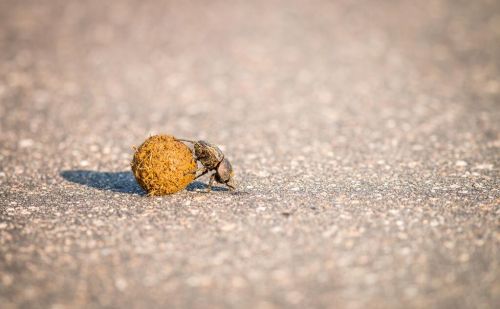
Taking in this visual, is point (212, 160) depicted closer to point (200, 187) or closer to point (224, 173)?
point (224, 173)

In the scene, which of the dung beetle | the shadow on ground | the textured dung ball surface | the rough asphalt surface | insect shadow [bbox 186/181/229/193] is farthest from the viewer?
the shadow on ground

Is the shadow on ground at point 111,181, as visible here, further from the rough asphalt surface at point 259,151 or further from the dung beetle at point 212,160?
the dung beetle at point 212,160

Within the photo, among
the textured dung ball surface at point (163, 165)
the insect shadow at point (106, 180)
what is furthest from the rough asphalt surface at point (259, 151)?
the textured dung ball surface at point (163, 165)

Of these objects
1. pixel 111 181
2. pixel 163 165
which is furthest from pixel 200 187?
pixel 111 181

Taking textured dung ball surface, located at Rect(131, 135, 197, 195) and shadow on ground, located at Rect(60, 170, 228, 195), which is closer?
textured dung ball surface, located at Rect(131, 135, 197, 195)

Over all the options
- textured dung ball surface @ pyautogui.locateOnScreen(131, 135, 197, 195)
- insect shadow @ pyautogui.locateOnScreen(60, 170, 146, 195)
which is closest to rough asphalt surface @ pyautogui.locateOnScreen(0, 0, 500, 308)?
insect shadow @ pyautogui.locateOnScreen(60, 170, 146, 195)

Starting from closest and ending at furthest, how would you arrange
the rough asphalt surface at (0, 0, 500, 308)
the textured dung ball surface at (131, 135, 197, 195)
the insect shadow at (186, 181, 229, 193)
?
the rough asphalt surface at (0, 0, 500, 308) → the textured dung ball surface at (131, 135, 197, 195) → the insect shadow at (186, 181, 229, 193)

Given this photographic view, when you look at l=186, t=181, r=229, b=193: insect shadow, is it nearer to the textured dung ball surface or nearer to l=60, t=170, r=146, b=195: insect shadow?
the textured dung ball surface
